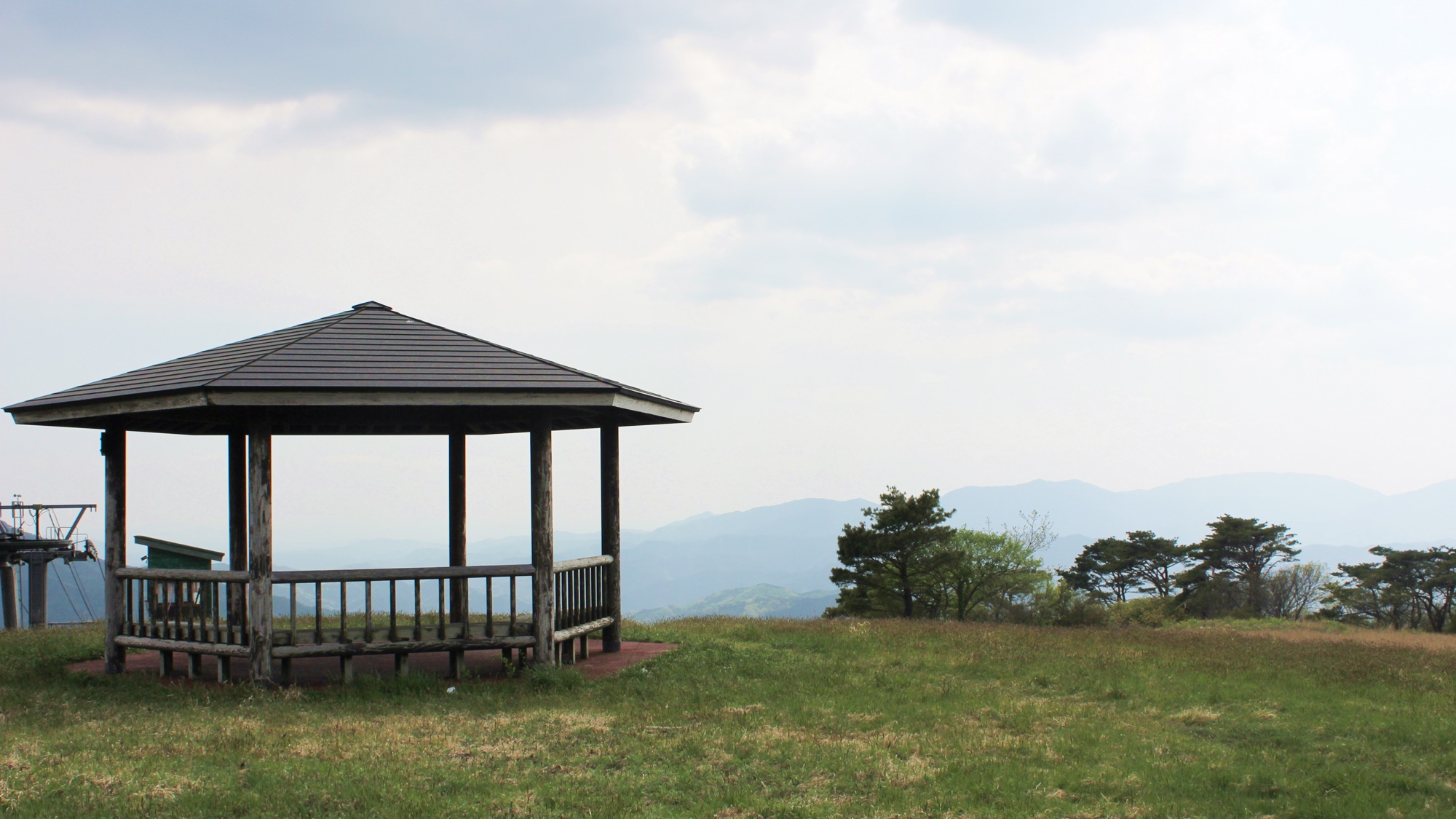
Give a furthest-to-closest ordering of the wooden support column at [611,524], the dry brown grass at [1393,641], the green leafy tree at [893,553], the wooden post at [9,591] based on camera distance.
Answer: the green leafy tree at [893,553], the wooden post at [9,591], the dry brown grass at [1393,641], the wooden support column at [611,524]

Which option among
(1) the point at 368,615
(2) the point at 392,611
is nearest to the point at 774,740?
(1) the point at 368,615

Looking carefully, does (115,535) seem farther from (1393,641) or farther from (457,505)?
(1393,641)

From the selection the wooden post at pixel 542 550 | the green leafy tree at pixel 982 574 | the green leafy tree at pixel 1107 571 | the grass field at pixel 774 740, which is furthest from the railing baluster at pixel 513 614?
the green leafy tree at pixel 1107 571

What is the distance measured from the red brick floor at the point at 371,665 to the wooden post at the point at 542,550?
0.60m

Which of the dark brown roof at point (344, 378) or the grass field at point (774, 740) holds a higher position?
the dark brown roof at point (344, 378)

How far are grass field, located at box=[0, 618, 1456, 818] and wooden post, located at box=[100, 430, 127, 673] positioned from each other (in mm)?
664

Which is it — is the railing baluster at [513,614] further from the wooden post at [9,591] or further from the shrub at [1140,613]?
the wooden post at [9,591]

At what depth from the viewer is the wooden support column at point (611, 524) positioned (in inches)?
506

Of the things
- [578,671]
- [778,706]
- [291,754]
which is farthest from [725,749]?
[578,671]

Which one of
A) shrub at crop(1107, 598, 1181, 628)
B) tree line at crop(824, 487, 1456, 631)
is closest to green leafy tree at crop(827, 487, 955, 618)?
tree line at crop(824, 487, 1456, 631)

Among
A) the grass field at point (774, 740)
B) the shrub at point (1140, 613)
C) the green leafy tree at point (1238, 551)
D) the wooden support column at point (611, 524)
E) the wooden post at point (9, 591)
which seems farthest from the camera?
the green leafy tree at point (1238, 551)

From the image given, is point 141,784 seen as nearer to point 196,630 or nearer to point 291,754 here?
point 291,754

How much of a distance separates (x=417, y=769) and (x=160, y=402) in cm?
544

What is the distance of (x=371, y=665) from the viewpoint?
11.5 metres
